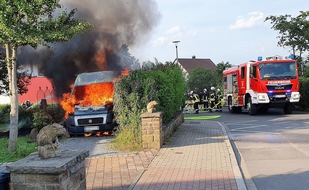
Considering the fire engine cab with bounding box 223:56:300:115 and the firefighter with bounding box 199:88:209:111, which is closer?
the fire engine cab with bounding box 223:56:300:115

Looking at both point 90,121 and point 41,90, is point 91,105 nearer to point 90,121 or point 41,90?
point 90,121

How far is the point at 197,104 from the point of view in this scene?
2328 cm

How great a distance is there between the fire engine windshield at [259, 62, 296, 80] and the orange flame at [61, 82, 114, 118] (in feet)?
30.3

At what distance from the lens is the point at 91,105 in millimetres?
11711

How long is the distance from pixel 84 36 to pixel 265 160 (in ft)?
37.4

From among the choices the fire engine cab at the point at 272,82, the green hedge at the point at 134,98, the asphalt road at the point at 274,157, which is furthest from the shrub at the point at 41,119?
the fire engine cab at the point at 272,82

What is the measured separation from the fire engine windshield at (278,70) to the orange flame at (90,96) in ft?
30.3

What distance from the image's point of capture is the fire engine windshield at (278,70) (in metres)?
18.7

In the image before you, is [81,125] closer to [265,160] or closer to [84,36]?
[265,160]

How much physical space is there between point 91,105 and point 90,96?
75 cm

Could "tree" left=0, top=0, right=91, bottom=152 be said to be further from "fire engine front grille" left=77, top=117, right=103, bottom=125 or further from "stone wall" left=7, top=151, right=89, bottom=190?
"stone wall" left=7, top=151, right=89, bottom=190

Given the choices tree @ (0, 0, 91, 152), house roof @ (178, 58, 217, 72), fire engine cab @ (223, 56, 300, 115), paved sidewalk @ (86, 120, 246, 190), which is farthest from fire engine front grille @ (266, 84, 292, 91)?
house roof @ (178, 58, 217, 72)

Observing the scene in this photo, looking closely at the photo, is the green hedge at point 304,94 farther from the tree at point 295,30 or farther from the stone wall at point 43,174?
the stone wall at point 43,174

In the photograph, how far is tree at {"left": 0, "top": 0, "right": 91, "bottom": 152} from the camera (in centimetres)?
798
